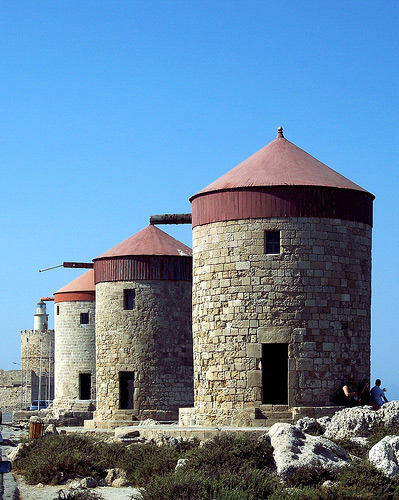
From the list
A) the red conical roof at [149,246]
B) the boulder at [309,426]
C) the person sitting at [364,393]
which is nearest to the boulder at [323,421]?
the boulder at [309,426]

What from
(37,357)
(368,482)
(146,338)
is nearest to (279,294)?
(368,482)

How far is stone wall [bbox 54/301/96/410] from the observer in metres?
41.2

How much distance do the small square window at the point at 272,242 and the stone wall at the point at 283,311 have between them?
0.53 feet

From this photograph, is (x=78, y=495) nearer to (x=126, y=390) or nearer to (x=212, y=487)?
(x=212, y=487)

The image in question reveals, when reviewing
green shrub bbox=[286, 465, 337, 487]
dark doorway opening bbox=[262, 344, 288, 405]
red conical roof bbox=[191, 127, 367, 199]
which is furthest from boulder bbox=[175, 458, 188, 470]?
red conical roof bbox=[191, 127, 367, 199]

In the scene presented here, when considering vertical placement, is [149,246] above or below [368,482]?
above

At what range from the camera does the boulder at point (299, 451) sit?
1541 cm

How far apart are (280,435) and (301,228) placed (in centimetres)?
654

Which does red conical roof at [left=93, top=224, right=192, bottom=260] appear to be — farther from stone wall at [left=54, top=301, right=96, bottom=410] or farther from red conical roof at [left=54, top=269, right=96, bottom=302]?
stone wall at [left=54, top=301, right=96, bottom=410]

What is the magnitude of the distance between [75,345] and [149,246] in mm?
10357

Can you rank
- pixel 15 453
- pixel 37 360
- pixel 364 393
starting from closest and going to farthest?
pixel 15 453 < pixel 364 393 < pixel 37 360

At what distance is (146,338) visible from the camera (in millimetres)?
31828

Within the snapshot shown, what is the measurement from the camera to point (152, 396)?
104 feet

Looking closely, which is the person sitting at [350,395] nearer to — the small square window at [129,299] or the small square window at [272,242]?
the small square window at [272,242]
